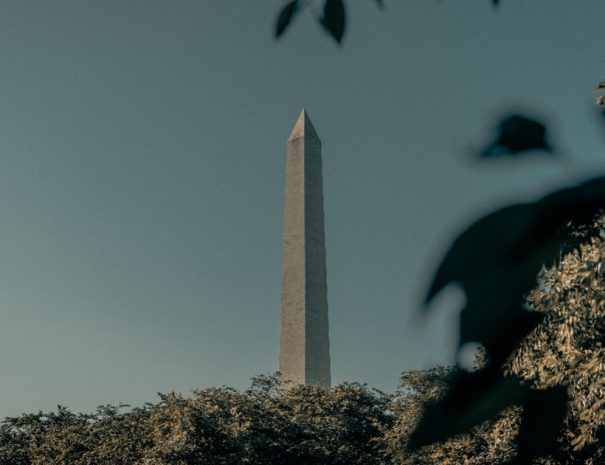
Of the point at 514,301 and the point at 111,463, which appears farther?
the point at 111,463

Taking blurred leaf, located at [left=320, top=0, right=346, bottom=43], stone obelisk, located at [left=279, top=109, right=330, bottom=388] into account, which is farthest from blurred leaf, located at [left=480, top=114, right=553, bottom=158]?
stone obelisk, located at [left=279, top=109, right=330, bottom=388]

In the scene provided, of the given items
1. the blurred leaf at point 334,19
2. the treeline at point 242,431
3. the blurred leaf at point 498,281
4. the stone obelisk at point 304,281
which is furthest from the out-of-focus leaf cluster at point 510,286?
the stone obelisk at point 304,281

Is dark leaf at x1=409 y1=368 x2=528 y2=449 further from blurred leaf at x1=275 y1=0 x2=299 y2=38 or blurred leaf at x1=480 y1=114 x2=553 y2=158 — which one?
blurred leaf at x1=275 y1=0 x2=299 y2=38

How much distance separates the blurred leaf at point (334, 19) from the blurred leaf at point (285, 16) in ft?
0.14

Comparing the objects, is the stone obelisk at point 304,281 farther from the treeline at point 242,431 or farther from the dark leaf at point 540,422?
the dark leaf at point 540,422

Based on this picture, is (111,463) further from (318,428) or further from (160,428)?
(318,428)

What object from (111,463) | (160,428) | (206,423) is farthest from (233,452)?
(111,463)

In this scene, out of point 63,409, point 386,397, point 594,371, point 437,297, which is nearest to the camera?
point 437,297

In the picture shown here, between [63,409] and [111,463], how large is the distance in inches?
365

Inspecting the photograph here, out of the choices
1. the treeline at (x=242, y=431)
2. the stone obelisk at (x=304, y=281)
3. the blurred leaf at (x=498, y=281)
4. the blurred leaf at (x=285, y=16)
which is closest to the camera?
the blurred leaf at (x=498, y=281)

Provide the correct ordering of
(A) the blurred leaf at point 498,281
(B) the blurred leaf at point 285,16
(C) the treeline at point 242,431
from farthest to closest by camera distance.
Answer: (C) the treeline at point 242,431, (B) the blurred leaf at point 285,16, (A) the blurred leaf at point 498,281

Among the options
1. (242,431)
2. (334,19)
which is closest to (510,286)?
(334,19)

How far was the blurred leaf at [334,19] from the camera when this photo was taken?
1.10 metres

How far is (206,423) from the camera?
90.5 feet
